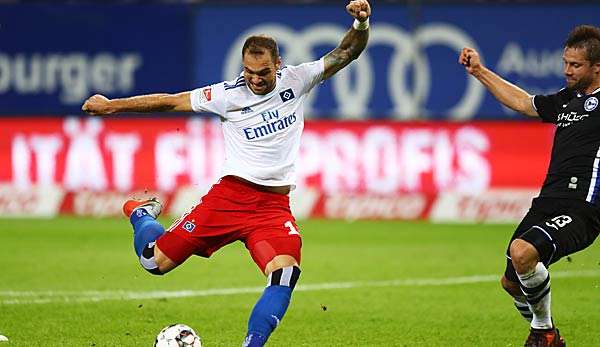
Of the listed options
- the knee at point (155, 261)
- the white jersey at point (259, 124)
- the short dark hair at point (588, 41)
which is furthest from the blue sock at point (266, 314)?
the short dark hair at point (588, 41)

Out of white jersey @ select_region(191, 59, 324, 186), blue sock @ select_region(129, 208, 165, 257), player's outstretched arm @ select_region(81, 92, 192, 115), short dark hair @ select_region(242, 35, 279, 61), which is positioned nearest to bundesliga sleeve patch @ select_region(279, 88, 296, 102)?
white jersey @ select_region(191, 59, 324, 186)

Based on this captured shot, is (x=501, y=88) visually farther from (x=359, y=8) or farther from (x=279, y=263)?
(x=279, y=263)

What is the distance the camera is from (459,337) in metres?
10.4

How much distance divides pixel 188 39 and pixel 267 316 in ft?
47.0

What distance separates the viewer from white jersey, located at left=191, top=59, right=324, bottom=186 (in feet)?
30.5

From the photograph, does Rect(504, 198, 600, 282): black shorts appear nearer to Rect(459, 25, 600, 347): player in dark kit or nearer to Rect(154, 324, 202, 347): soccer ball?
Rect(459, 25, 600, 347): player in dark kit

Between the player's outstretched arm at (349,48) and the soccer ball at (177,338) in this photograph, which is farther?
the player's outstretched arm at (349,48)

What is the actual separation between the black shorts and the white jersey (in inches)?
65.2

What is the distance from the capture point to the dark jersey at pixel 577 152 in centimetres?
930

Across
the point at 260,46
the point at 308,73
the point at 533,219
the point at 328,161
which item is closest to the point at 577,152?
the point at 533,219

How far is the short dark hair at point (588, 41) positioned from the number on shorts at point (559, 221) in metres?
1.06

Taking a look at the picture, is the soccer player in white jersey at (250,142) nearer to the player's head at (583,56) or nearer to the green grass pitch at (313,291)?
the green grass pitch at (313,291)

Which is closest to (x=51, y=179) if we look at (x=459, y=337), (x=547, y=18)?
(x=547, y=18)

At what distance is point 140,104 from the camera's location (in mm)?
9312
